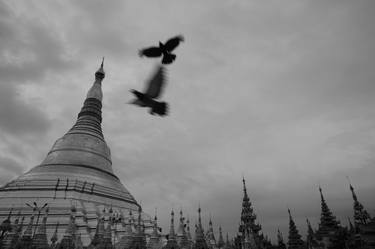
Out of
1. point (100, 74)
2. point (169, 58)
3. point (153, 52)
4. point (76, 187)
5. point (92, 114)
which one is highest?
point (100, 74)

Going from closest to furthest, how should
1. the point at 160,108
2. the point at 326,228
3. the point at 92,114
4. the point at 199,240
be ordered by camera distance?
the point at 160,108, the point at 199,240, the point at 326,228, the point at 92,114

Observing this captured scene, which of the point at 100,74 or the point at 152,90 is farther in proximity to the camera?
the point at 100,74

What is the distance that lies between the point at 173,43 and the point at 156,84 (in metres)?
0.92

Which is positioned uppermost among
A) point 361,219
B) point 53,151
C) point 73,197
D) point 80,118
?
point 80,118

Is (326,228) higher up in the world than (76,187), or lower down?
lower down

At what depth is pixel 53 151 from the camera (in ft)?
180

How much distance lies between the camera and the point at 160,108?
4.43 metres

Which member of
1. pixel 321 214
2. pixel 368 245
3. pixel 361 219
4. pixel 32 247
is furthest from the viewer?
pixel 321 214

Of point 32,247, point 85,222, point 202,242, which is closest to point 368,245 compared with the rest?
point 202,242

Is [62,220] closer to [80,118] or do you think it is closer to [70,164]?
[70,164]

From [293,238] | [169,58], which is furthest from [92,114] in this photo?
[169,58]

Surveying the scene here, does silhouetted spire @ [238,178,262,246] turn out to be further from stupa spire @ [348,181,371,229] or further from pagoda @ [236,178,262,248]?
stupa spire @ [348,181,371,229]

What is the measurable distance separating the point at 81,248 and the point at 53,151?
1217 inches

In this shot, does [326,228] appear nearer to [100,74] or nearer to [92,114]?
[92,114]
